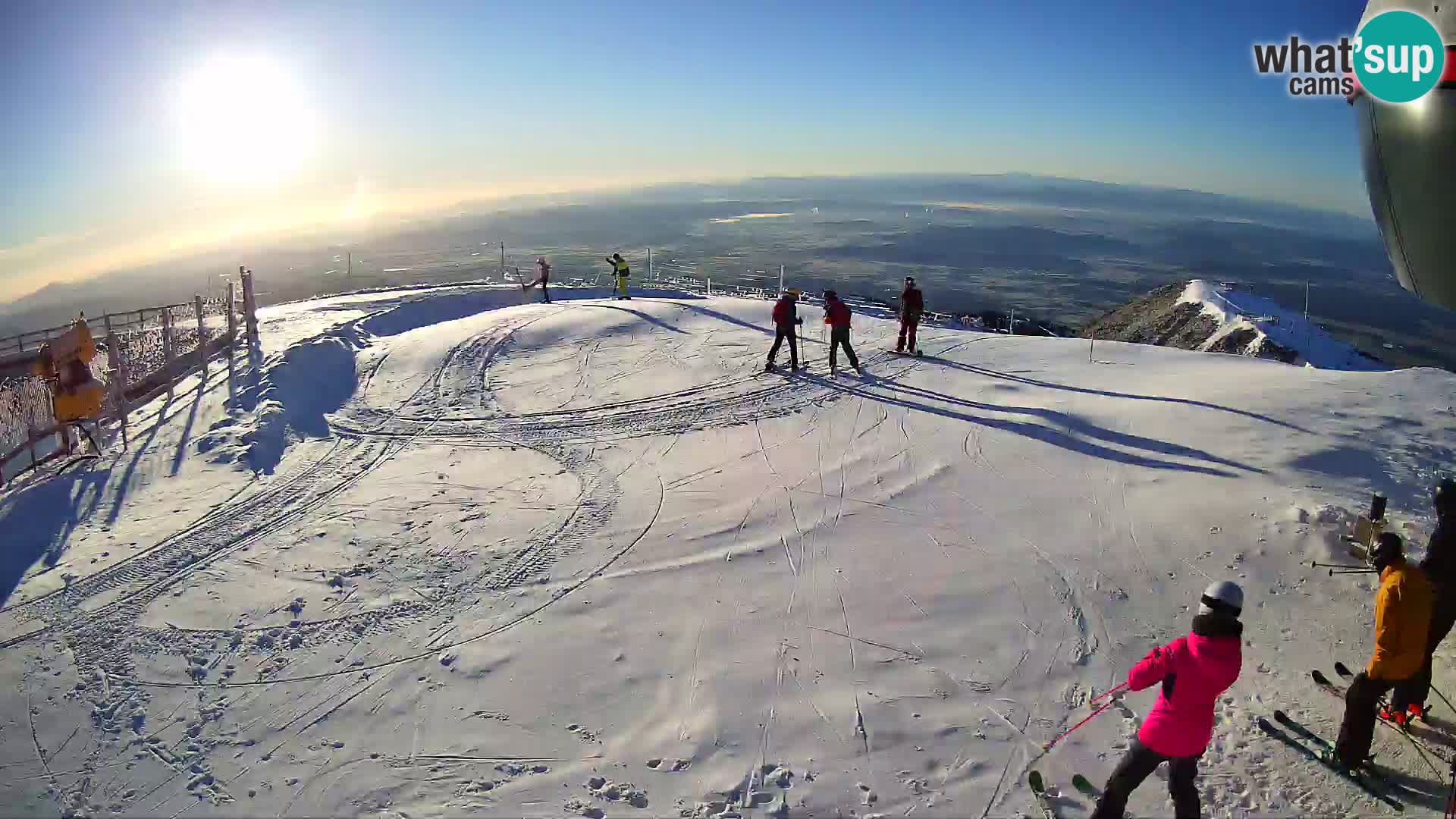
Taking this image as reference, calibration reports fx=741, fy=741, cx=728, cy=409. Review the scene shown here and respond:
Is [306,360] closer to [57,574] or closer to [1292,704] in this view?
[57,574]

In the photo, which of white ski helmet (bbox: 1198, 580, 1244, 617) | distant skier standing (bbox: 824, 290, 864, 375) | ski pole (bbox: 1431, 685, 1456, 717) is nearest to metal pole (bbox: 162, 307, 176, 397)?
distant skier standing (bbox: 824, 290, 864, 375)

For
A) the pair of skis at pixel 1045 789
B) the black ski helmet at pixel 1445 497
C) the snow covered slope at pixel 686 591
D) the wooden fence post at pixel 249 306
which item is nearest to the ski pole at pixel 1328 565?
→ the snow covered slope at pixel 686 591

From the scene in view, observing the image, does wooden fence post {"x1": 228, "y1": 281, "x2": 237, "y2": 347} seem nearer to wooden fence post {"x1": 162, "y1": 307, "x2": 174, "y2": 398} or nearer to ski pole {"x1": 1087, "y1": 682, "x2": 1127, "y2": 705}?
wooden fence post {"x1": 162, "y1": 307, "x2": 174, "y2": 398}

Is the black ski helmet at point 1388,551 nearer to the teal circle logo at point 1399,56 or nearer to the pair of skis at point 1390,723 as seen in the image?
the pair of skis at point 1390,723

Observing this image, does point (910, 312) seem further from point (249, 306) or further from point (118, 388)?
point (249, 306)

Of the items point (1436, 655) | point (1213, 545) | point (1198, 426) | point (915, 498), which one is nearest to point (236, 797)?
point (915, 498)
